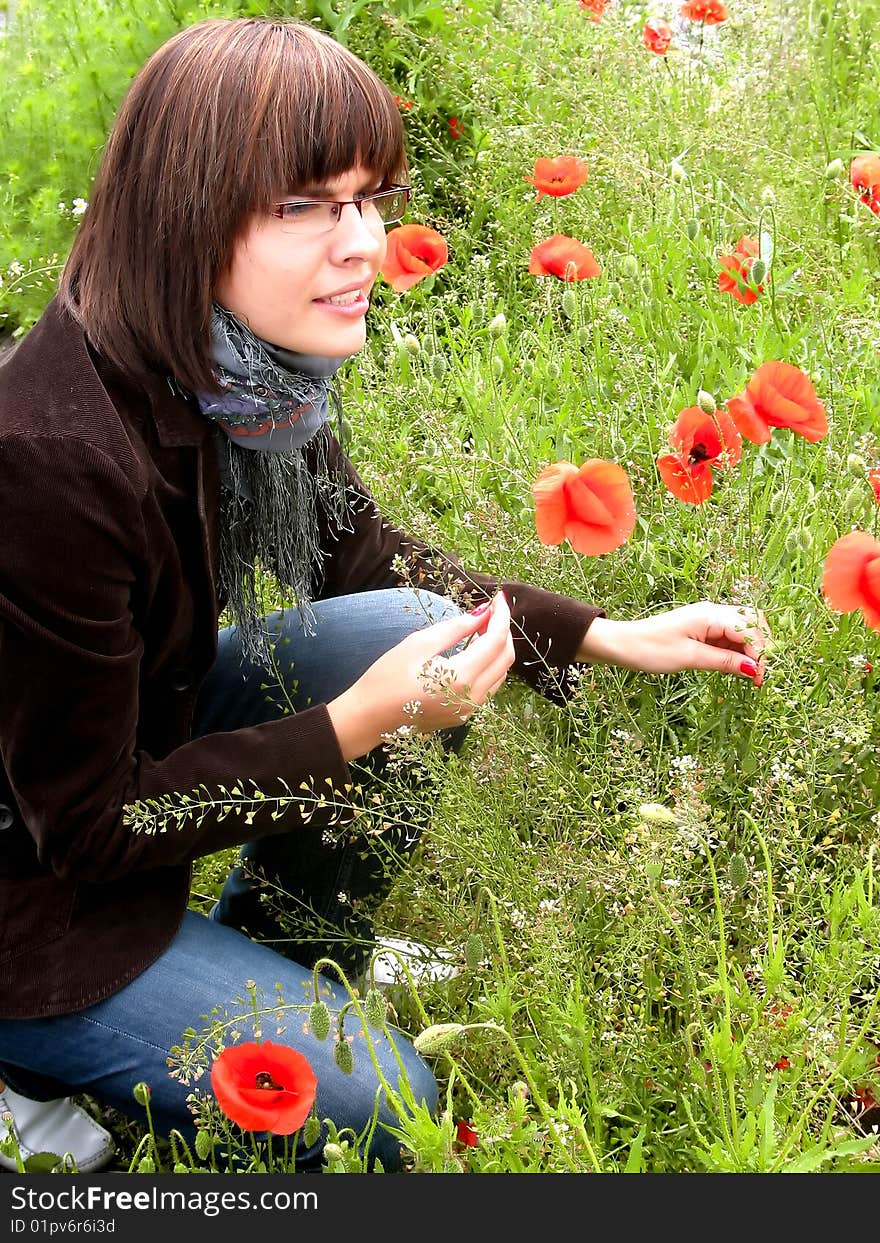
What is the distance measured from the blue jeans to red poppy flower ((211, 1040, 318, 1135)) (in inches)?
3.3

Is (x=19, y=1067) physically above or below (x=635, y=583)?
below

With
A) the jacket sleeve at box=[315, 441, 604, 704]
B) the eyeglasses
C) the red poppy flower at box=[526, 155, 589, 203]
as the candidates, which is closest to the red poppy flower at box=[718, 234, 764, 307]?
the red poppy flower at box=[526, 155, 589, 203]

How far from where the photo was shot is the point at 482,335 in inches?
116

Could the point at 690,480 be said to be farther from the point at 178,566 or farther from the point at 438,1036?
the point at 438,1036

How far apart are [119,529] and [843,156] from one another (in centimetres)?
208

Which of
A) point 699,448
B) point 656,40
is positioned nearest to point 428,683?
point 699,448

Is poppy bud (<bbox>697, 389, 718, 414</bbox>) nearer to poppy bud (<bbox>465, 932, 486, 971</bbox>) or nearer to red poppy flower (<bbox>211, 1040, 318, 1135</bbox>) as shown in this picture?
poppy bud (<bbox>465, 932, 486, 971</bbox>)

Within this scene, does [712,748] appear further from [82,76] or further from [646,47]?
[82,76]

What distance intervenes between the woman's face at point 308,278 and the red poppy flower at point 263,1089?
2.44 feet

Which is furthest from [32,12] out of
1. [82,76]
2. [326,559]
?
[326,559]

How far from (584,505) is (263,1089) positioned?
2.30ft

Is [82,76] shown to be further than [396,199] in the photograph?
Yes

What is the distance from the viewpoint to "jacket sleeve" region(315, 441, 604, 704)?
1.75 m

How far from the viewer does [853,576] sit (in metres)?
1.42
